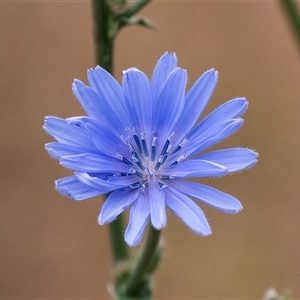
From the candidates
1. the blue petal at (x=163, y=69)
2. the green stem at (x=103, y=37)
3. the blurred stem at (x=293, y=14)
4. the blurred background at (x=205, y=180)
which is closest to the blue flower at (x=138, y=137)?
the blue petal at (x=163, y=69)

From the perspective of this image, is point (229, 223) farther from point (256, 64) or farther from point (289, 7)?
point (289, 7)

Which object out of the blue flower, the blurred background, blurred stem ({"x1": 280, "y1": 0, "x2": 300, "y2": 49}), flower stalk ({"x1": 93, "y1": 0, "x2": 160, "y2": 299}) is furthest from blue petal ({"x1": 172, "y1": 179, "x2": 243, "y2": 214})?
the blurred background

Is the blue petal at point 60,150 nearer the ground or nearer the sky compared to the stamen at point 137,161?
nearer the sky

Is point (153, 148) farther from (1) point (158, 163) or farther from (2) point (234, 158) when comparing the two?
(2) point (234, 158)

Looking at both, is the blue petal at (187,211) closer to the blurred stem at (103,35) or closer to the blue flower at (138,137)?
the blue flower at (138,137)

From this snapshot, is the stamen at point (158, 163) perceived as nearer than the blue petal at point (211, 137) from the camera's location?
No
